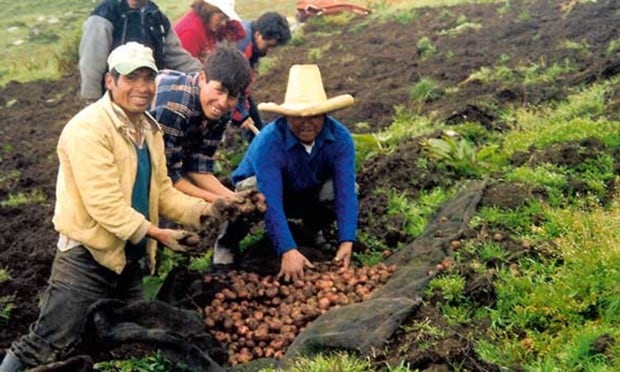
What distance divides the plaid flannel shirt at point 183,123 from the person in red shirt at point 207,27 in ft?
5.47

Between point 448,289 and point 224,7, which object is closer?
point 448,289

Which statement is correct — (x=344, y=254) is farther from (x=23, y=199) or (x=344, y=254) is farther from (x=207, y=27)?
(x=23, y=199)

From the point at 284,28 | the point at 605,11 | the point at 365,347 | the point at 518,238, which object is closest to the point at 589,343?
the point at 365,347

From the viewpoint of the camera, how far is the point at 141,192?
4383mm

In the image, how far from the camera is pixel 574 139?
21.7 ft

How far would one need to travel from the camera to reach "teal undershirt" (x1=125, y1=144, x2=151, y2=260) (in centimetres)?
432

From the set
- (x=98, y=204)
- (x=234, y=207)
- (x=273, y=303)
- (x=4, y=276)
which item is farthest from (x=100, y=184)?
(x=4, y=276)

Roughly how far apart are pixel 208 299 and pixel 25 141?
685 centimetres

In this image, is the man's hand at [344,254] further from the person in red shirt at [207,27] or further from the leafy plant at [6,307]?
the person in red shirt at [207,27]

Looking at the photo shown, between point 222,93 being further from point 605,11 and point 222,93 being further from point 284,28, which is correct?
point 605,11

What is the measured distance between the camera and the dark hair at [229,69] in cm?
460

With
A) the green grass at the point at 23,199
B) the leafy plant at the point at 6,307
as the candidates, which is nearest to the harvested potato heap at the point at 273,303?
the leafy plant at the point at 6,307

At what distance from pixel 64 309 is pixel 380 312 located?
1.67m

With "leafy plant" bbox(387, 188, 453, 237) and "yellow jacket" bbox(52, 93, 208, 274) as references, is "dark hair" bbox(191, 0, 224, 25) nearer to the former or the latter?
"leafy plant" bbox(387, 188, 453, 237)
